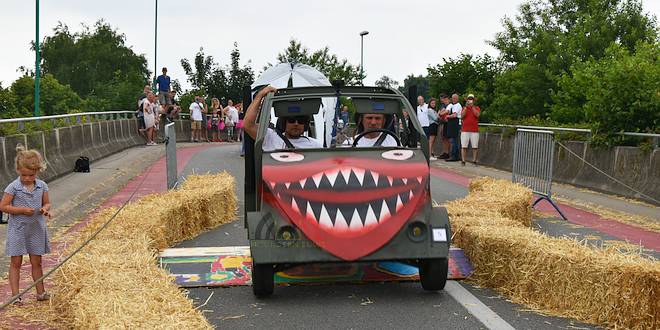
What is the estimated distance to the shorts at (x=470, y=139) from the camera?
2486cm

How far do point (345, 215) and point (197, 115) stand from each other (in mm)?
32317

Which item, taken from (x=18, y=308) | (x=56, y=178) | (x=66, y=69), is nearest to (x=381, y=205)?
→ (x=18, y=308)

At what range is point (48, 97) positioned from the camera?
89000 millimetres

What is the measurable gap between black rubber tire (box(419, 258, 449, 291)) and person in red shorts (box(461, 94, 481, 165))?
17.6 m

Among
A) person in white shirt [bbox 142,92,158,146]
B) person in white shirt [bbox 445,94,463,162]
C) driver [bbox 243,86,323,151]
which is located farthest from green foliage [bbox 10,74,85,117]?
driver [bbox 243,86,323,151]

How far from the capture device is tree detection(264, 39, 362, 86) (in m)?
79.0

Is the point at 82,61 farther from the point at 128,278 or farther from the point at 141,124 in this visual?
the point at 128,278

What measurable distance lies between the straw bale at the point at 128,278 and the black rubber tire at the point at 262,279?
758mm

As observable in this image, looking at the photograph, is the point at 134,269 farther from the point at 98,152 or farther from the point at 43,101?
the point at 43,101

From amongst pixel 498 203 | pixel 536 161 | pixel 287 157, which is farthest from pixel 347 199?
pixel 536 161

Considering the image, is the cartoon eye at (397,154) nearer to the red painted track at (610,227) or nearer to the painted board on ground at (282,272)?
the painted board on ground at (282,272)

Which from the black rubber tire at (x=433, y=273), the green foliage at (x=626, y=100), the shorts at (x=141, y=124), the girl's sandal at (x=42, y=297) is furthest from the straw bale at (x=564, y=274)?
the shorts at (x=141, y=124)

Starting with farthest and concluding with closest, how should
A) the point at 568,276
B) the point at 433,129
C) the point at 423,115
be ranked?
the point at 433,129, the point at 423,115, the point at 568,276

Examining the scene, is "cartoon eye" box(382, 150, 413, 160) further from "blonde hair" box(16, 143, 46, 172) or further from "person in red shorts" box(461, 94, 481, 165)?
"person in red shorts" box(461, 94, 481, 165)
